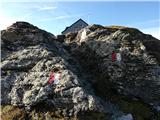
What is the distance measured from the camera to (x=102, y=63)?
25219mm

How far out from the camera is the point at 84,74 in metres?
23.7

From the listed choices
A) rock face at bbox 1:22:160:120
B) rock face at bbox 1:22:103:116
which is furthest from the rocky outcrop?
rock face at bbox 1:22:103:116

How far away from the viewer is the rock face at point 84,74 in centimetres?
1942

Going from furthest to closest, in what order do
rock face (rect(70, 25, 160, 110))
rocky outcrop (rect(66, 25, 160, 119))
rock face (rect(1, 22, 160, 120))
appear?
rock face (rect(70, 25, 160, 110)), rocky outcrop (rect(66, 25, 160, 119)), rock face (rect(1, 22, 160, 120))

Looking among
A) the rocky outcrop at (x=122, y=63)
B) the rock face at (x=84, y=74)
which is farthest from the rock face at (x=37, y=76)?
the rocky outcrop at (x=122, y=63)

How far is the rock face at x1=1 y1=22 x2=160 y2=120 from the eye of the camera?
19422 millimetres

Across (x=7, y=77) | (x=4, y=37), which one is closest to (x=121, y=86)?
(x=7, y=77)

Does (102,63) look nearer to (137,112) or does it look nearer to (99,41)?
(99,41)

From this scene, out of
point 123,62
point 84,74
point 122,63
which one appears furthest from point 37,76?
point 123,62

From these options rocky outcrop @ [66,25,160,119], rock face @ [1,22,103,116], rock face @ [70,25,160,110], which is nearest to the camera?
rock face @ [1,22,103,116]

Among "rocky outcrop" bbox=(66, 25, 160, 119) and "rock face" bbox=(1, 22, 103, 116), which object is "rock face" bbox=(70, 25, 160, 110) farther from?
"rock face" bbox=(1, 22, 103, 116)

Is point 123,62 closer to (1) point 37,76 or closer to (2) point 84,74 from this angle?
(2) point 84,74

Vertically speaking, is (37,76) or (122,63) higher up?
(122,63)

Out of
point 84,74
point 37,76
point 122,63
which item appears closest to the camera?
point 37,76
